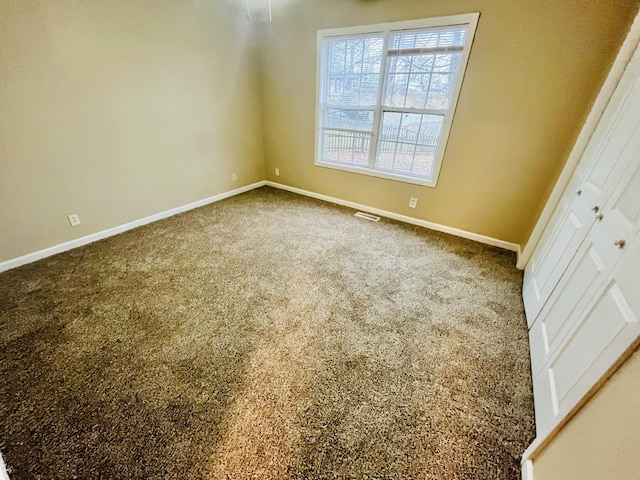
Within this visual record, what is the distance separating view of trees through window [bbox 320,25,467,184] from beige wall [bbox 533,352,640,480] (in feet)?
8.09

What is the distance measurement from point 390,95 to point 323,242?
5.95 ft

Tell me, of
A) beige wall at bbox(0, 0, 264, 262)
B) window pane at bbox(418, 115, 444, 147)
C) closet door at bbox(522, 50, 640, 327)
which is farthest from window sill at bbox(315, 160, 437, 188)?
beige wall at bbox(0, 0, 264, 262)

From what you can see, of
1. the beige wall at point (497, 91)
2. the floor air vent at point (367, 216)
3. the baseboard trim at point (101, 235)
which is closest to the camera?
the beige wall at point (497, 91)

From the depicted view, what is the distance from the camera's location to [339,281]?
2.15m

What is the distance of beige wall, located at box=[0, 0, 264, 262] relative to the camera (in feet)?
6.32

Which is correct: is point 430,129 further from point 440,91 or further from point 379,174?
point 379,174

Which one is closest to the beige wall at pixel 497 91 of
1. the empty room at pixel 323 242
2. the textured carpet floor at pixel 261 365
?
the empty room at pixel 323 242

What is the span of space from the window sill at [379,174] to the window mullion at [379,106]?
106mm

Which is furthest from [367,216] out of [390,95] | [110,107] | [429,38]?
[110,107]

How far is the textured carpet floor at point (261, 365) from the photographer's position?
42.3 inches

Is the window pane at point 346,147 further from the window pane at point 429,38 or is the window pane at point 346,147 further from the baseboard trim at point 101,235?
the baseboard trim at point 101,235

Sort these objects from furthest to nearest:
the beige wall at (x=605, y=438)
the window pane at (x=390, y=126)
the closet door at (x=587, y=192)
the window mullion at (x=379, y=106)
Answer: the window pane at (x=390, y=126) < the window mullion at (x=379, y=106) < the closet door at (x=587, y=192) < the beige wall at (x=605, y=438)

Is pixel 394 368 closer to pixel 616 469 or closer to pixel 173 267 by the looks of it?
pixel 616 469

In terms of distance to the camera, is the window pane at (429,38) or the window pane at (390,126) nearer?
the window pane at (429,38)
